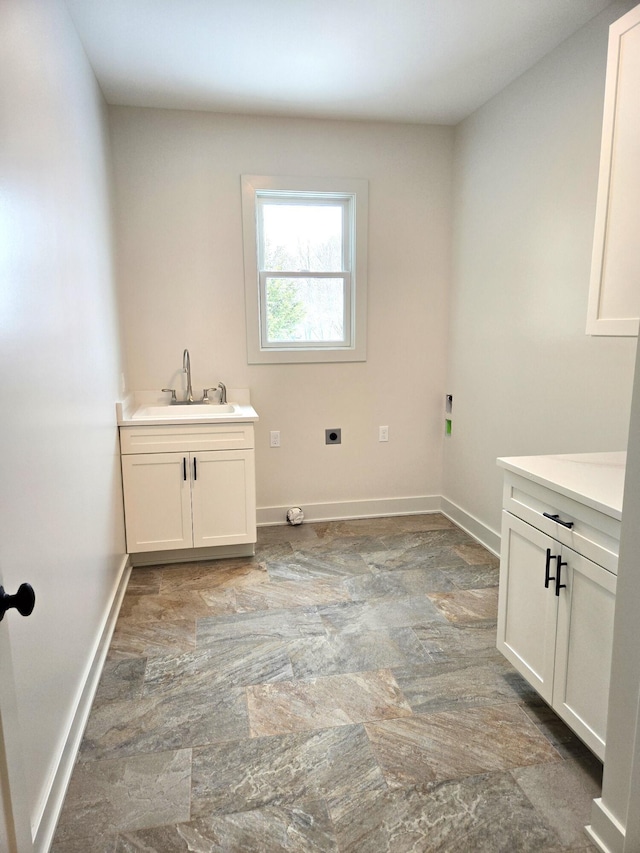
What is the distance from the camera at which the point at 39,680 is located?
1489 millimetres

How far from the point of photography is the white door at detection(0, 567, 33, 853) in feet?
3.08

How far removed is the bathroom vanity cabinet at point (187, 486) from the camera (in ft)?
10.2

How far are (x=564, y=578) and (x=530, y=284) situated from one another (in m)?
1.75

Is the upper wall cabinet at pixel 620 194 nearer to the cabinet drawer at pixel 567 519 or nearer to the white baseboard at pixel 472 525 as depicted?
the cabinet drawer at pixel 567 519

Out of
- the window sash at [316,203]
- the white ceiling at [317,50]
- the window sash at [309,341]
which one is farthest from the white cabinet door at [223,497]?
the white ceiling at [317,50]

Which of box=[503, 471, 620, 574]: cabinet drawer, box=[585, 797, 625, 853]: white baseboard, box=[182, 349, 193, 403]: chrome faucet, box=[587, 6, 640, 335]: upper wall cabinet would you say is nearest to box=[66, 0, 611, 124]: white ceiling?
box=[587, 6, 640, 335]: upper wall cabinet

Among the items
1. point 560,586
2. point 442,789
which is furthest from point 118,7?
point 442,789

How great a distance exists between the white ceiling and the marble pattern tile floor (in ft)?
8.66

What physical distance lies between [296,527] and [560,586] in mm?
2321

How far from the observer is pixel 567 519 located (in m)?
1.72

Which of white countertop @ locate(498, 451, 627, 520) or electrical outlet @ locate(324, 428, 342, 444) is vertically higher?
white countertop @ locate(498, 451, 627, 520)

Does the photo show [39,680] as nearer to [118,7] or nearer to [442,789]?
[442,789]

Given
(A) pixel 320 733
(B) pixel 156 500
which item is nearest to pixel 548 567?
(A) pixel 320 733

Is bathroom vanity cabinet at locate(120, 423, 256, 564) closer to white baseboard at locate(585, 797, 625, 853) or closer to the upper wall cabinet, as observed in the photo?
the upper wall cabinet
